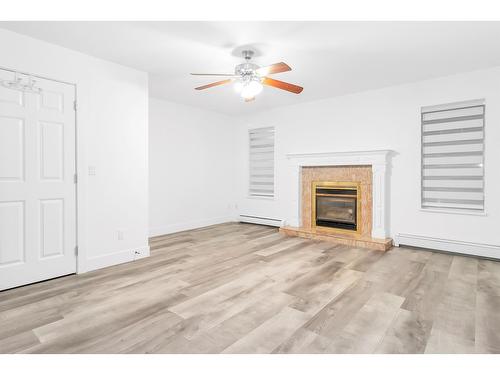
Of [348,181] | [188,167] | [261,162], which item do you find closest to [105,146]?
[188,167]

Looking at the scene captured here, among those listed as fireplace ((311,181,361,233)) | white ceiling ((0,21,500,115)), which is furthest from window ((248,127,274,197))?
white ceiling ((0,21,500,115))

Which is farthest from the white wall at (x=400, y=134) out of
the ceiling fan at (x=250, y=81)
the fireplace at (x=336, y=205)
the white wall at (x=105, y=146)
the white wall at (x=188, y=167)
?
the white wall at (x=105, y=146)

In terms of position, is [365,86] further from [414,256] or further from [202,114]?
[202,114]

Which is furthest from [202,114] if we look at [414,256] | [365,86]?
[414,256]

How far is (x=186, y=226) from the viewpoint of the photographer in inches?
233

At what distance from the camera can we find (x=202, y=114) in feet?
20.5

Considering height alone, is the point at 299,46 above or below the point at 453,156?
above

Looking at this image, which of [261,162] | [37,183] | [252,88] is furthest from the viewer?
[261,162]

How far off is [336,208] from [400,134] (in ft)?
5.43

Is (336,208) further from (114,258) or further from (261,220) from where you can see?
(114,258)

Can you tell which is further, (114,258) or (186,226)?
(186,226)

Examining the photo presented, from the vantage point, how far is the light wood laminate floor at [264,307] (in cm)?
192

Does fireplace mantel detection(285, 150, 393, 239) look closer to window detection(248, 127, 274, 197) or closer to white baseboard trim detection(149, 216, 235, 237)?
window detection(248, 127, 274, 197)
